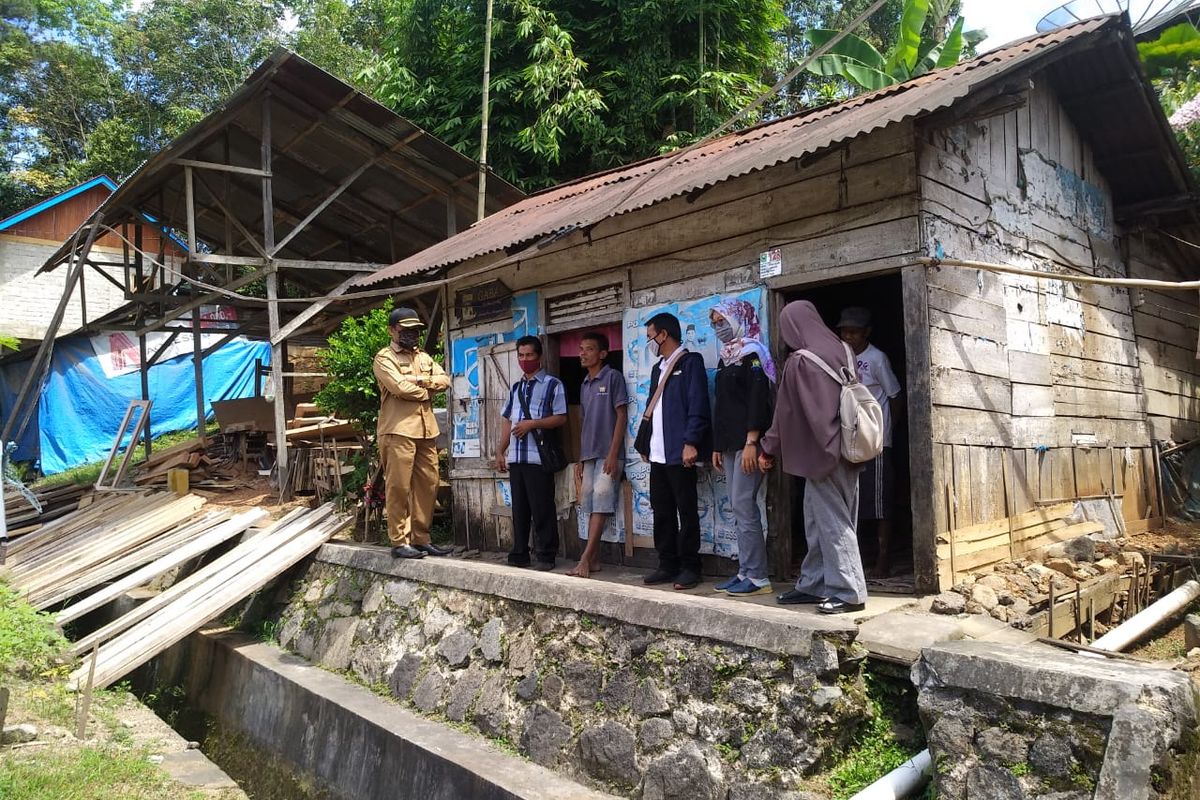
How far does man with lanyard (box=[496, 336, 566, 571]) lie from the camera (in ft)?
21.6

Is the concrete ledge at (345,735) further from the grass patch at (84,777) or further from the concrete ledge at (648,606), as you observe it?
the grass patch at (84,777)

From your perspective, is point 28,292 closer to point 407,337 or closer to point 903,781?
point 407,337

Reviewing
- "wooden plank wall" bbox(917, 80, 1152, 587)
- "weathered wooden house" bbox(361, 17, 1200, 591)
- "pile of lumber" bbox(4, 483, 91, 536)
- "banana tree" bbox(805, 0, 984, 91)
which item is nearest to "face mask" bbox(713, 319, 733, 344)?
"weathered wooden house" bbox(361, 17, 1200, 591)

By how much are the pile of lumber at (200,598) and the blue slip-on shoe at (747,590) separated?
470 cm

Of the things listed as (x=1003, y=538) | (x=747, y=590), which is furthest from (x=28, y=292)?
(x=1003, y=538)

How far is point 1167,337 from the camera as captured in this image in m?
7.97

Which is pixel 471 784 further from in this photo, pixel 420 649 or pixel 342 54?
pixel 342 54

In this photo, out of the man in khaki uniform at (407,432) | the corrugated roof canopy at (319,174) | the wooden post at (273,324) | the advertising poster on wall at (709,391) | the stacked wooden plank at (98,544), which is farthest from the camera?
the wooden post at (273,324)

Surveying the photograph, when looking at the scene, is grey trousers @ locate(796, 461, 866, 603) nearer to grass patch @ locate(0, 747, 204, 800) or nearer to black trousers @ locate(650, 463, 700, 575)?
black trousers @ locate(650, 463, 700, 575)

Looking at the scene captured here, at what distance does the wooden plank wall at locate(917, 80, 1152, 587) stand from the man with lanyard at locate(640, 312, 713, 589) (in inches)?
57.7

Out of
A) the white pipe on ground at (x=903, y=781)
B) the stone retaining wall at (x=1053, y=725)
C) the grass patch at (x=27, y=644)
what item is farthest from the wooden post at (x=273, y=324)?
the stone retaining wall at (x=1053, y=725)

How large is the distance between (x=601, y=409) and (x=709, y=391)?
0.91m

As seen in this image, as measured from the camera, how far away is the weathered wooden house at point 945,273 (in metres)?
4.91

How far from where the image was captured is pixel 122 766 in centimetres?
491
